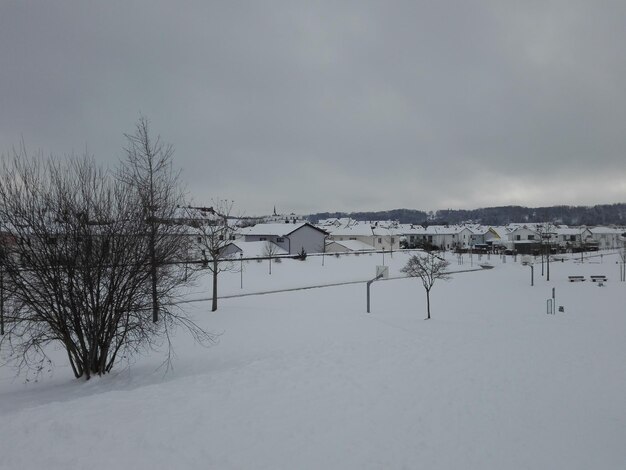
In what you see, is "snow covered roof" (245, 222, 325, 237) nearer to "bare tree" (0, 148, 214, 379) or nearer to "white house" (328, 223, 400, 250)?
"white house" (328, 223, 400, 250)

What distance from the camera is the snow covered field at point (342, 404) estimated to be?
5.48 metres

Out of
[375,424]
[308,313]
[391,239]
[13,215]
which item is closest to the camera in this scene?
[375,424]

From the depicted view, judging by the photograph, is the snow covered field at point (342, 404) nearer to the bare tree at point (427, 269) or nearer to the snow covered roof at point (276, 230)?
the bare tree at point (427, 269)

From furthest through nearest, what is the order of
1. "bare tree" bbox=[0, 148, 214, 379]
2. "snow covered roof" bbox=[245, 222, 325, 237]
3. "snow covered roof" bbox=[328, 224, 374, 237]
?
"snow covered roof" bbox=[328, 224, 374, 237]
"snow covered roof" bbox=[245, 222, 325, 237]
"bare tree" bbox=[0, 148, 214, 379]

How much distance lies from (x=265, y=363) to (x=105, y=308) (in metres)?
4.10

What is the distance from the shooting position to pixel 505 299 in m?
26.2

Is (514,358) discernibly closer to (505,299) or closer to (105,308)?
(105,308)

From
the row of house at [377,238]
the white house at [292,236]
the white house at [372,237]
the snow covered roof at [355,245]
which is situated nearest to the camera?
the row of house at [377,238]

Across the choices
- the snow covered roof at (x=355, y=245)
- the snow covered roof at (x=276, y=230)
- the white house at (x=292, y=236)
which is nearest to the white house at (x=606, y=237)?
the snow covered roof at (x=355, y=245)

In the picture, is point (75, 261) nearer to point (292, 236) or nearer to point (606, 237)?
point (292, 236)

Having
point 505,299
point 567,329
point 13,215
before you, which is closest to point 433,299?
point 505,299

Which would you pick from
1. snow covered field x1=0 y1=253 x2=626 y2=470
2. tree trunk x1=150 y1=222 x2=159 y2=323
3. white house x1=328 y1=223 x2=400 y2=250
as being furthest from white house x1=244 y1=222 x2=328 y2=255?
tree trunk x1=150 y1=222 x2=159 y2=323

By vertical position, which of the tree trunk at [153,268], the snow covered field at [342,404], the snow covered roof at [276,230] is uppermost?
the snow covered roof at [276,230]

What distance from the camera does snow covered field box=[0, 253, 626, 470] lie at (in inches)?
216
